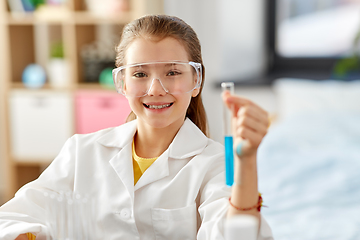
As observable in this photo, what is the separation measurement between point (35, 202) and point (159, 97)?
352 millimetres

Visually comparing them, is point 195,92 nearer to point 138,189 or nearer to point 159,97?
point 159,97

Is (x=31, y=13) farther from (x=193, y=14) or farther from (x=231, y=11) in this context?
(x=231, y=11)

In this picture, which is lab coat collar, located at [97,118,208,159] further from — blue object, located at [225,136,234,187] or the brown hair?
blue object, located at [225,136,234,187]

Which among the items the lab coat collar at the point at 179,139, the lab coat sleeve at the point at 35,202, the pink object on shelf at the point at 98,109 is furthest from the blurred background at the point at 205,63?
the lab coat sleeve at the point at 35,202

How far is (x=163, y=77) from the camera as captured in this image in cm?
93

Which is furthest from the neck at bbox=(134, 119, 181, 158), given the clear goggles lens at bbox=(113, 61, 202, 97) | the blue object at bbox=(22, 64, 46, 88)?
the blue object at bbox=(22, 64, 46, 88)

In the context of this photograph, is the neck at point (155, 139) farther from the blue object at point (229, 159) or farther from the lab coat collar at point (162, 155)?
the blue object at point (229, 159)

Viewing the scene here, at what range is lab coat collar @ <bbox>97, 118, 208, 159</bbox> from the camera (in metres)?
1.02

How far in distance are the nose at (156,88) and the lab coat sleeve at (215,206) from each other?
0.18 m

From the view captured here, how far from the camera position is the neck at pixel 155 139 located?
106 centimetres

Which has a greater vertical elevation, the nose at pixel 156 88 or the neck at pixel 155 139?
the nose at pixel 156 88

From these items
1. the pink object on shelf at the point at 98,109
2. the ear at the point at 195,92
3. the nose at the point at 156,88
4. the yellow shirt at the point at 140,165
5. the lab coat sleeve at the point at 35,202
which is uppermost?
the nose at the point at 156,88

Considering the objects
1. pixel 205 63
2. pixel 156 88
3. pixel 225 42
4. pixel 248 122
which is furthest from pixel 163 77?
pixel 225 42

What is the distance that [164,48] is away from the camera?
965 millimetres
